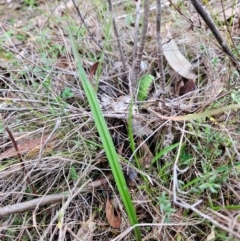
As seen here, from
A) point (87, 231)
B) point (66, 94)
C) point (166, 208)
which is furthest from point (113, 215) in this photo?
point (66, 94)

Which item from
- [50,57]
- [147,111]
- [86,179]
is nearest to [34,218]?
[86,179]

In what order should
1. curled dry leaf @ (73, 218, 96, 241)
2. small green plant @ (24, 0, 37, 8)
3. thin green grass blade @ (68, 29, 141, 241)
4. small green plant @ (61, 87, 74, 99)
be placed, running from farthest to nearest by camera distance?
small green plant @ (24, 0, 37, 8) < small green plant @ (61, 87, 74, 99) < curled dry leaf @ (73, 218, 96, 241) < thin green grass blade @ (68, 29, 141, 241)

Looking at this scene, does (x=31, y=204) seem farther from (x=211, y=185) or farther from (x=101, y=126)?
(x=211, y=185)

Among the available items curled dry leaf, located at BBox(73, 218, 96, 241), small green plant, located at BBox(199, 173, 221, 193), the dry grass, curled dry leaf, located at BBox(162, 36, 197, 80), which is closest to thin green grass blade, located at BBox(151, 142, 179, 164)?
the dry grass

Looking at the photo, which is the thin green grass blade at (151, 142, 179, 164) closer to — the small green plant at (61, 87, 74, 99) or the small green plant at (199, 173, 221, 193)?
the small green plant at (199, 173, 221, 193)

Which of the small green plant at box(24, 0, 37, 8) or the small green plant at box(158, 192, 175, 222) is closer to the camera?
the small green plant at box(158, 192, 175, 222)

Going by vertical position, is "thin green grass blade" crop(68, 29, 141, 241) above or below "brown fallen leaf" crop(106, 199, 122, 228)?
above

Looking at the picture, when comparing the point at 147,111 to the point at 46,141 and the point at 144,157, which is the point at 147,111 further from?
the point at 46,141

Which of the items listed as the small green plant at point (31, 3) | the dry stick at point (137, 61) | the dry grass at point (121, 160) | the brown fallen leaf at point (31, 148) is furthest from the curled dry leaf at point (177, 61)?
the small green plant at point (31, 3)
